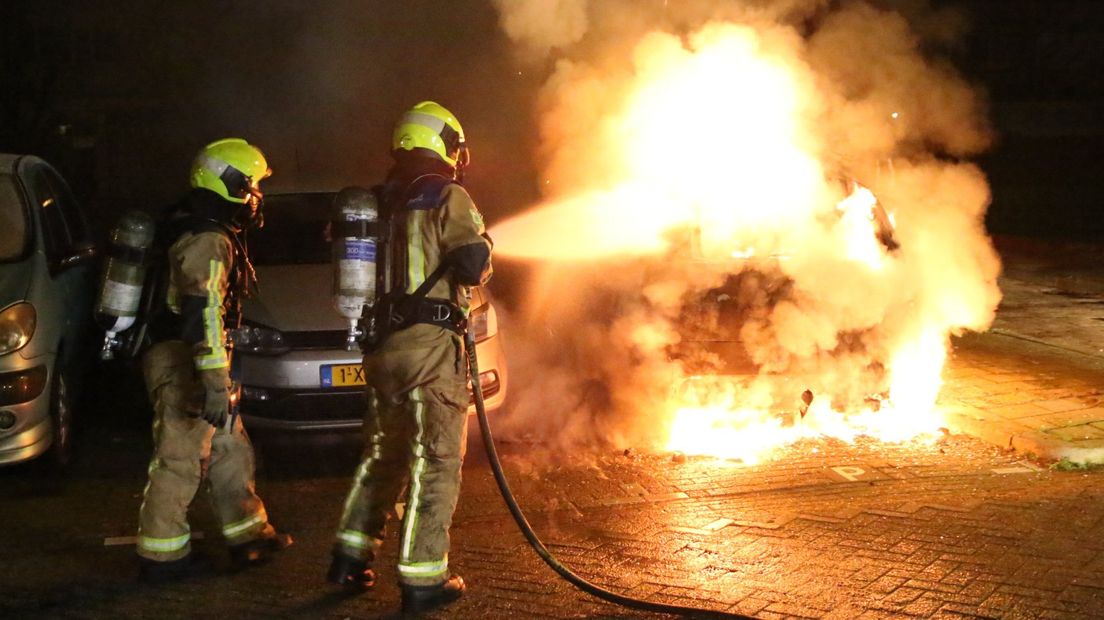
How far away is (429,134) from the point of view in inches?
162

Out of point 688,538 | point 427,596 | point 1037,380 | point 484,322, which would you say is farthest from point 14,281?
point 1037,380

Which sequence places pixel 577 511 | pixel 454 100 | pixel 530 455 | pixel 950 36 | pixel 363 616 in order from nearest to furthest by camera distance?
pixel 363 616, pixel 577 511, pixel 530 455, pixel 950 36, pixel 454 100

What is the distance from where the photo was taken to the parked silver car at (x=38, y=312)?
517 centimetres

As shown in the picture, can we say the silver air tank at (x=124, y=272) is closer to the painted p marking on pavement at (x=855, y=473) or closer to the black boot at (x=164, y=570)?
the black boot at (x=164, y=570)

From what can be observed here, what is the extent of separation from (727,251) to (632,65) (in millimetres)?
1373

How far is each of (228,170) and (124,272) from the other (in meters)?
0.57

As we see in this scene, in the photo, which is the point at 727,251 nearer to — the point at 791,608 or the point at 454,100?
the point at 791,608

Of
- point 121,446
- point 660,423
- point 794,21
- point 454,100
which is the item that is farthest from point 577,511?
point 454,100

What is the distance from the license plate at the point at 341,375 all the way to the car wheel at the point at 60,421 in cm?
134

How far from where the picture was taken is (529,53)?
24.1ft

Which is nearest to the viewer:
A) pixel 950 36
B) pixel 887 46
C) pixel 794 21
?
pixel 794 21

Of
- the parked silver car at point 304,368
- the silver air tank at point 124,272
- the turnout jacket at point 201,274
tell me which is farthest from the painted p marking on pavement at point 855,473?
the silver air tank at point 124,272

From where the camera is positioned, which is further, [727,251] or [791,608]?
[727,251]

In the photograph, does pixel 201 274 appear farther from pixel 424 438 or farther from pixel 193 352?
pixel 424 438
